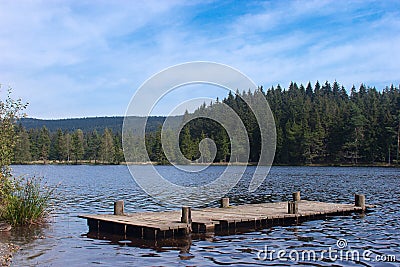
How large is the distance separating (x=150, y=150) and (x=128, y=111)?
88712 millimetres

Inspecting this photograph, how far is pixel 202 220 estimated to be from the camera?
68.2 ft

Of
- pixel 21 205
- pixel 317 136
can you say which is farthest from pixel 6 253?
pixel 317 136

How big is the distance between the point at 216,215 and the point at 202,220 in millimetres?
2187

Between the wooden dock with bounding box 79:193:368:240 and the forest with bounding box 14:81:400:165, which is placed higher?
the forest with bounding box 14:81:400:165

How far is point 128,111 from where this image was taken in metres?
25.4

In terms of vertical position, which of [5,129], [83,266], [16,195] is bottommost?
[83,266]

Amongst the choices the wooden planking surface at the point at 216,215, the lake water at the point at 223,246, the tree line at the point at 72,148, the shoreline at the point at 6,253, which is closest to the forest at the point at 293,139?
the tree line at the point at 72,148

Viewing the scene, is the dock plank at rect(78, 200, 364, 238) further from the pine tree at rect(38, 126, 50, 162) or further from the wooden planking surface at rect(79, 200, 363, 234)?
the pine tree at rect(38, 126, 50, 162)

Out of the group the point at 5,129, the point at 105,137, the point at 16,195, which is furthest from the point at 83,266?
the point at 105,137

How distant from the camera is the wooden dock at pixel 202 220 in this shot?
19.2 meters

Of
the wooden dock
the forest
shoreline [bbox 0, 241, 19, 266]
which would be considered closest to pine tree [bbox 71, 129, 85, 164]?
the forest

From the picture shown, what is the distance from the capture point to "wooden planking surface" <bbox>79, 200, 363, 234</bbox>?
19.8 metres

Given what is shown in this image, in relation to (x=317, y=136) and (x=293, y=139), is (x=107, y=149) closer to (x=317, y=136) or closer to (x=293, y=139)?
(x=293, y=139)

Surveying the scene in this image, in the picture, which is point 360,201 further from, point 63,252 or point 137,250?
point 63,252
